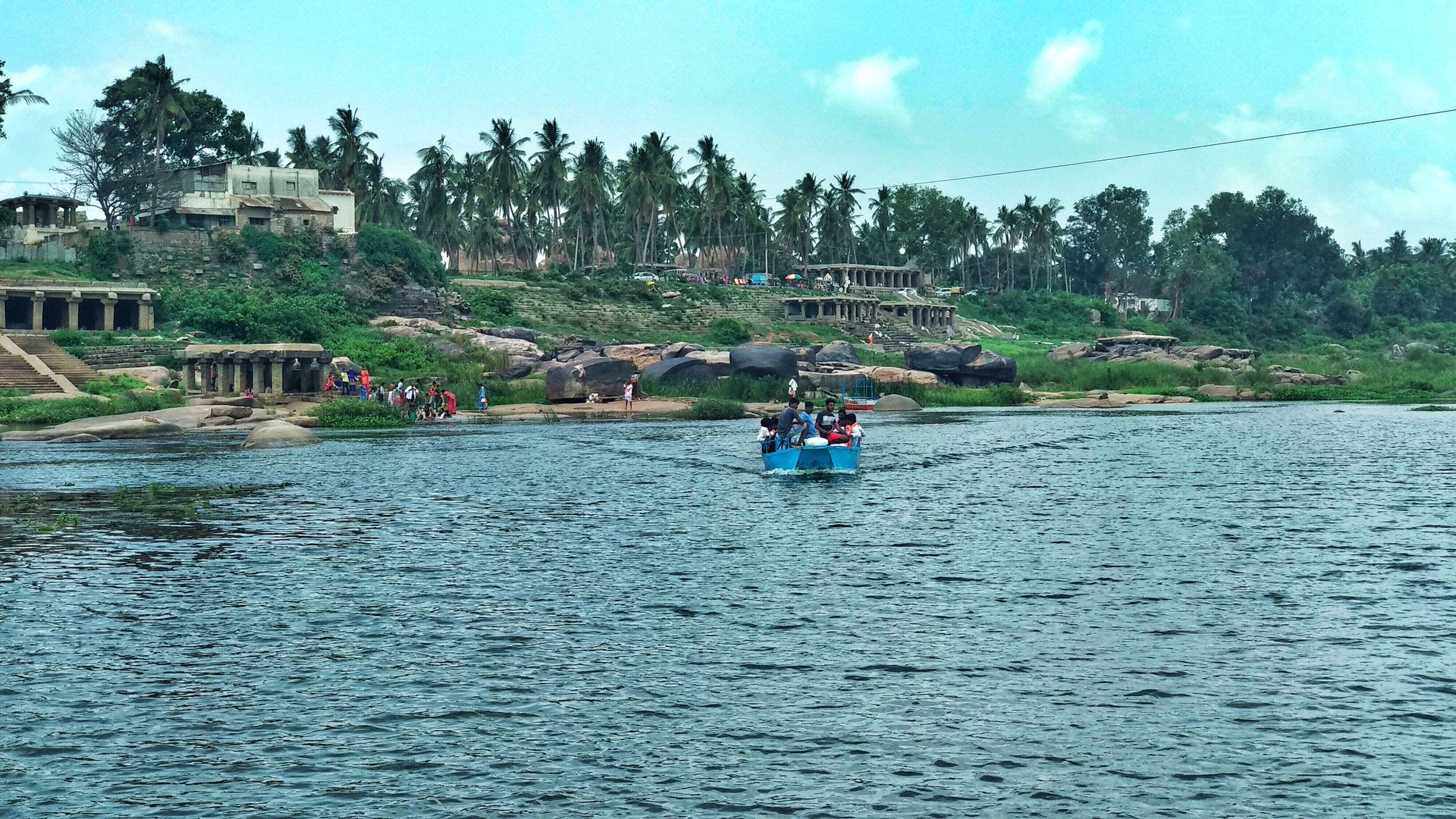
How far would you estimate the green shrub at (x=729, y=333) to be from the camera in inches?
4924

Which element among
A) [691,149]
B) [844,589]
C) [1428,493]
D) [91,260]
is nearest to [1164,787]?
[844,589]

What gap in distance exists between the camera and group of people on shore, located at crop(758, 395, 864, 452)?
43.7 meters

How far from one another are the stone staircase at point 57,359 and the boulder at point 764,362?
37.1 m

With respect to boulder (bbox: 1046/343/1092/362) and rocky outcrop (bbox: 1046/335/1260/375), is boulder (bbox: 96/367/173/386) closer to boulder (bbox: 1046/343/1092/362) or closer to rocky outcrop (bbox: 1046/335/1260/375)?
rocky outcrop (bbox: 1046/335/1260/375)

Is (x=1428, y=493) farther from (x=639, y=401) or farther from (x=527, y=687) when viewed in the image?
(x=639, y=401)

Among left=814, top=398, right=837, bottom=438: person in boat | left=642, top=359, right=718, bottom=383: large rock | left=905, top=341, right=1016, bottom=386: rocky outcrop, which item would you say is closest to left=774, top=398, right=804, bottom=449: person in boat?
left=814, top=398, right=837, bottom=438: person in boat

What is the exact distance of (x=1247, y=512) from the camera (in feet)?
115

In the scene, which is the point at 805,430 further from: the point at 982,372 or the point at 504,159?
the point at 504,159

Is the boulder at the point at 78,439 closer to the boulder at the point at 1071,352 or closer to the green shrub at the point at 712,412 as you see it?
the green shrub at the point at 712,412

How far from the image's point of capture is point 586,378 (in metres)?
77.8

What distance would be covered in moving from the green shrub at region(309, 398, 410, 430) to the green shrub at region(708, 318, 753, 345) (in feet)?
192

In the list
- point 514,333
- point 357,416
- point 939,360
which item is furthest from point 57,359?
point 939,360

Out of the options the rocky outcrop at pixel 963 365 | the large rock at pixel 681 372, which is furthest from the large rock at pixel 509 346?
the rocky outcrop at pixel 963 365

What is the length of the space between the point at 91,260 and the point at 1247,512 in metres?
94.5
